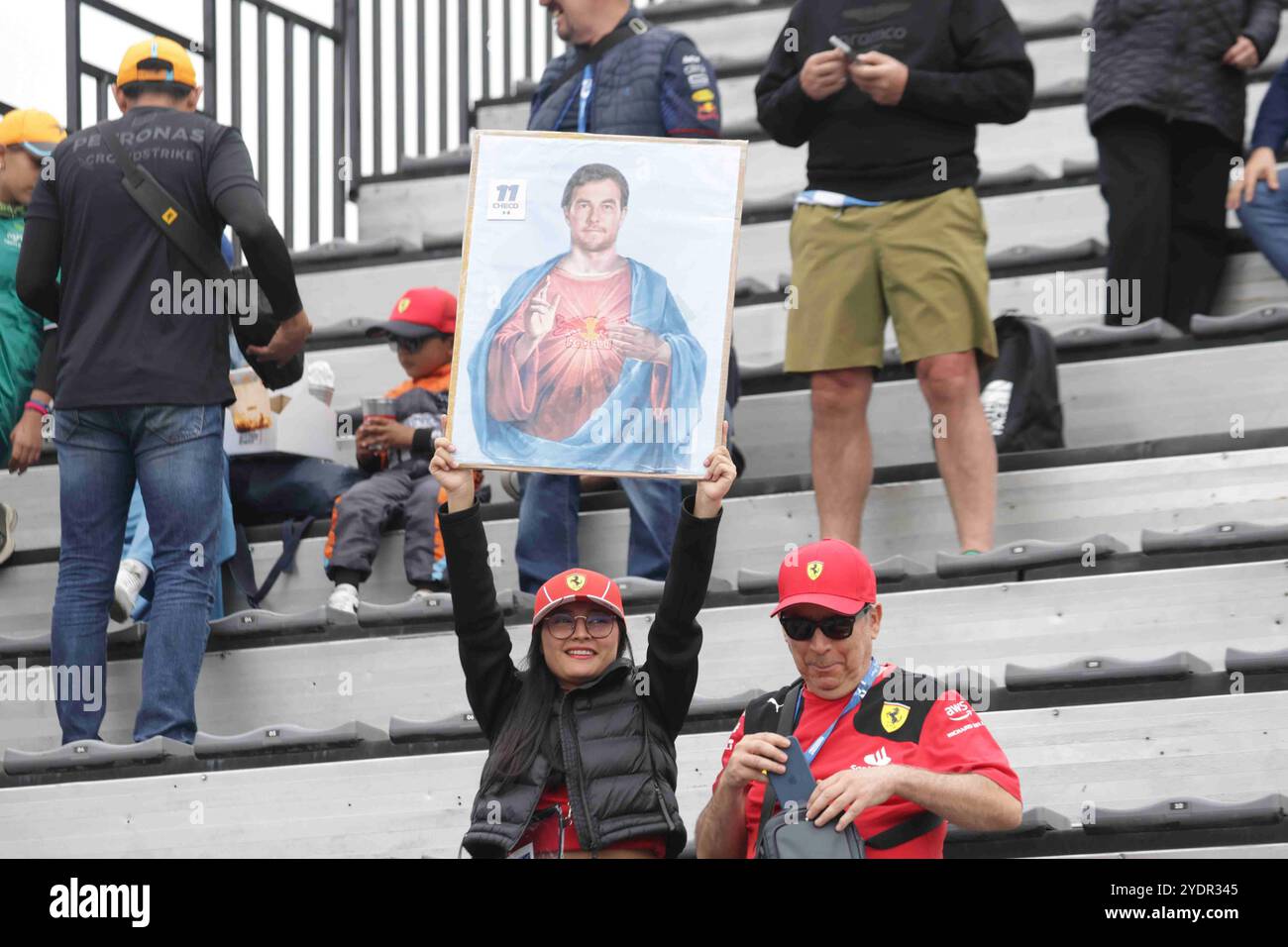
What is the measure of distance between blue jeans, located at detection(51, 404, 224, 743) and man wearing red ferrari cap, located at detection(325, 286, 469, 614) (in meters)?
0.62

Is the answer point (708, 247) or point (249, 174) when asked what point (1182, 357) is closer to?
point (708, 247)

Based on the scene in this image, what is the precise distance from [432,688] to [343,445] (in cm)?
148

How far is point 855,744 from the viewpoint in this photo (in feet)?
14.2

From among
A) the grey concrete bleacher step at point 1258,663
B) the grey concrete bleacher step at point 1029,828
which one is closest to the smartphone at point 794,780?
the grey concrete bleacher step at point 1029,828

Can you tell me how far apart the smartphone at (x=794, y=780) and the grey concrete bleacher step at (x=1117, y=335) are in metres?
3.32

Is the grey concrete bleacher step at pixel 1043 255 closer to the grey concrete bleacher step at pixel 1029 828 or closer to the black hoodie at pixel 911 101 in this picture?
the black hoodie at pixel 911 101

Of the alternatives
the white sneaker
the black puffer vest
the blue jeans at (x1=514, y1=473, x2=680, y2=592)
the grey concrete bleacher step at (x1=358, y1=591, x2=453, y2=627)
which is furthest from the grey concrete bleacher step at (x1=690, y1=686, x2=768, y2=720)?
the white sneaker

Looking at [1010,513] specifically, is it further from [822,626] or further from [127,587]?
[127,587]

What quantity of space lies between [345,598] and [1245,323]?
2.83 m

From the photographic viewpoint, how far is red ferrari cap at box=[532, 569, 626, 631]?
474 cm

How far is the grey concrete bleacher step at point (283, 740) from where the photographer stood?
5.96 m

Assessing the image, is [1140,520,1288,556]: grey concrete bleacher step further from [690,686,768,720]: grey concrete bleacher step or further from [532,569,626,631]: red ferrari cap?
[532,569,626,631]: red ferrari cap

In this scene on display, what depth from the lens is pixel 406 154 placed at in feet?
34.7

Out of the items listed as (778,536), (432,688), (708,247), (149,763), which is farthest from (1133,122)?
(149,763)
